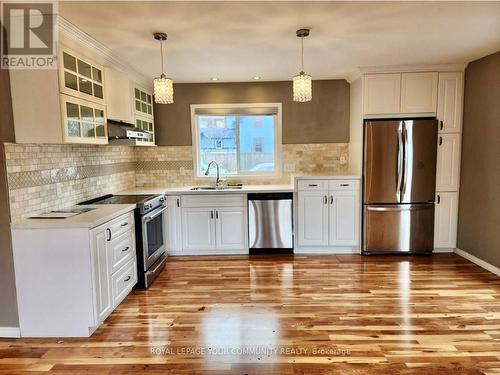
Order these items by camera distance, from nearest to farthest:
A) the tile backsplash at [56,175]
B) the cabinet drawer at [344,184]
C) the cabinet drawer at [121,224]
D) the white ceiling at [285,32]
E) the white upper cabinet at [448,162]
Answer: the white ceiling at [285,32] → the tile backsplash at [56,175] → the cabinet drawer at [121,224] → the white upper cabinet at [448,162] → the cabinet drawer at [344,184]

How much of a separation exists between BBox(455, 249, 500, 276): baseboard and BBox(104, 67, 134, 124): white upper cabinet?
446 centimetres

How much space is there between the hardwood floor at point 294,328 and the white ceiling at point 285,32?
242 centimetres

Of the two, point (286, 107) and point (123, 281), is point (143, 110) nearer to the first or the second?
point (286, 107)

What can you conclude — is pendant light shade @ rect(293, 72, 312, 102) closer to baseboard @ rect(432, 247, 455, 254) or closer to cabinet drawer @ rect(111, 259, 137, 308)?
cabinet drawer @ rect(111, 259, 137, 308)

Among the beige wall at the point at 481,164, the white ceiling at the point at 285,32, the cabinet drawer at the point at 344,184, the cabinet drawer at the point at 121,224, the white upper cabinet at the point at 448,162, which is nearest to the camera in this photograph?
the white ceiling at the point at 285,32

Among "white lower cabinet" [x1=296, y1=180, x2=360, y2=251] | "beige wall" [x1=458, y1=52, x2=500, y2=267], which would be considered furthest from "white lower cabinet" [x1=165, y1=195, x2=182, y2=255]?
"beige wall" [x1=458, y1=52, x2=500, y2=267]

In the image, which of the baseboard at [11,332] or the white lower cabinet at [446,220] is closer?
the baseboard at [11,332]

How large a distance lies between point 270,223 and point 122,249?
6.52ft

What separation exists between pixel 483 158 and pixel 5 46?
4.77m

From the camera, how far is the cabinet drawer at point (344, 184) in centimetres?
423

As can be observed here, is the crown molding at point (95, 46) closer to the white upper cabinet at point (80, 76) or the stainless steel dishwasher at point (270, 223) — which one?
the white upper cabinet at point (80, 76)

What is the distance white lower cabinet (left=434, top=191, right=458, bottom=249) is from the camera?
418cm

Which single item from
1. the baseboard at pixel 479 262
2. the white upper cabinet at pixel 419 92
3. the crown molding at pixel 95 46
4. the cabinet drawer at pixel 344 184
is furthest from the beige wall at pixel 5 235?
the baseboard at pixel 479 262

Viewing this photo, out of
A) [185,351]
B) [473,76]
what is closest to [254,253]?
[185,351]
